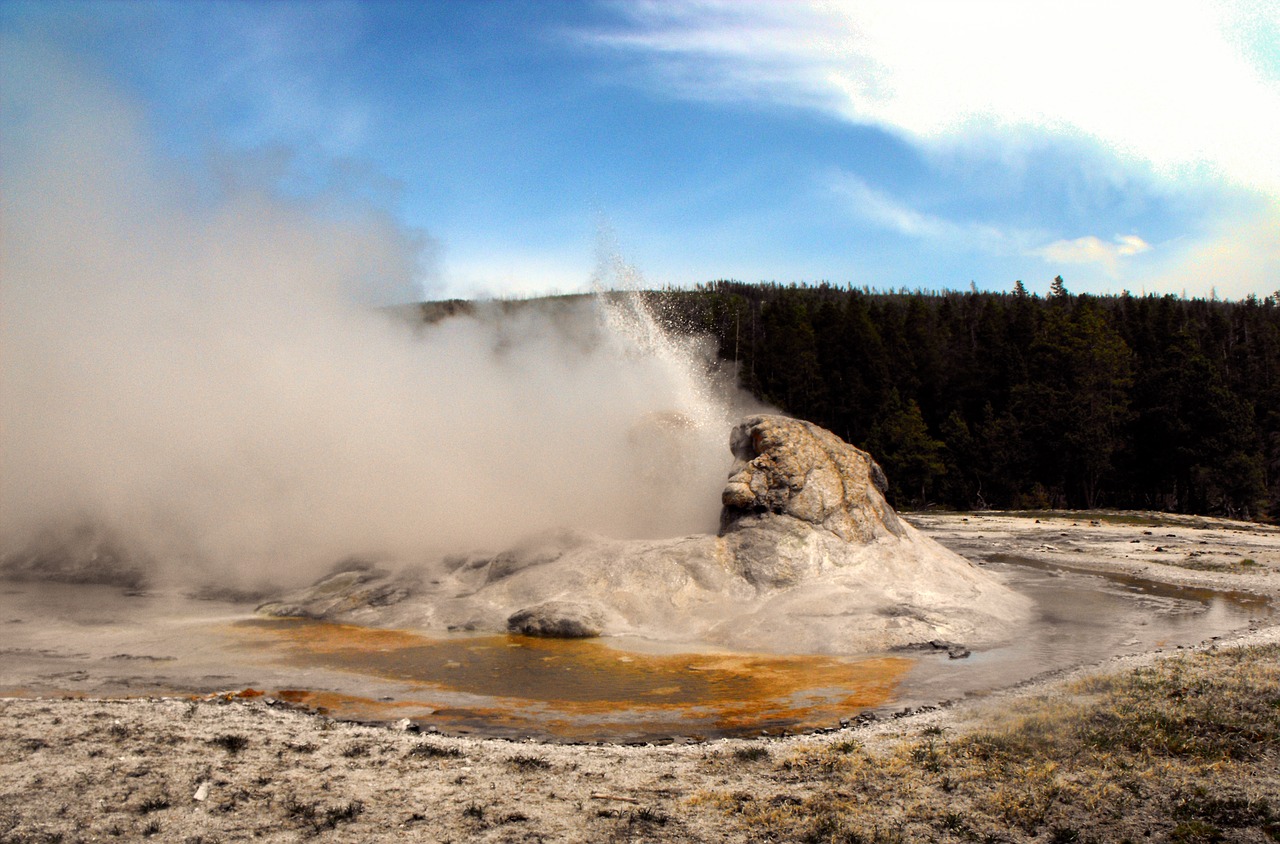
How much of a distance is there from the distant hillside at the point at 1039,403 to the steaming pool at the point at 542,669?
25.4 m

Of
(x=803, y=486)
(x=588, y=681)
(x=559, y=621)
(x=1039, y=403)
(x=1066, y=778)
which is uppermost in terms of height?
(x=1039, y=403)

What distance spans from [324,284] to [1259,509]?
109 feet

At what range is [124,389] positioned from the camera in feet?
60.8

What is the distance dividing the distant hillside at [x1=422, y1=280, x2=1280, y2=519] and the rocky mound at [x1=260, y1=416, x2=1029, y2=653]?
2564 cm

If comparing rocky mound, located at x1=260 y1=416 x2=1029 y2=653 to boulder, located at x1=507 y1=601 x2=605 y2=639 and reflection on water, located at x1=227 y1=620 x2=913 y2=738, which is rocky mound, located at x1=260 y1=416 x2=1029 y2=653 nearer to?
boulder, located at x1=507 y1=601 x2=605 y2=639

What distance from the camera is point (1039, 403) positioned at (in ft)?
125

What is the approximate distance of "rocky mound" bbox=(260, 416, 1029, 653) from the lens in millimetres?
10836

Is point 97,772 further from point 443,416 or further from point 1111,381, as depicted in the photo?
point 1111,381

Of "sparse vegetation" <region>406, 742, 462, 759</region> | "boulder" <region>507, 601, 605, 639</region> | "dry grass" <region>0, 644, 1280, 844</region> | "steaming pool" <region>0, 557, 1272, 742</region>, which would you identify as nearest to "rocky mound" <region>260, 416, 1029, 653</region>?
"boulder" <region>507, 601, 605, 639</region>

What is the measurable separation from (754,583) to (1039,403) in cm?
3063

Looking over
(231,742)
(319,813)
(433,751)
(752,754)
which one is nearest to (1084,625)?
(752,754)

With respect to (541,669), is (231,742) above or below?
above

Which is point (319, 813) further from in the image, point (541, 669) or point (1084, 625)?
point (1084, 625)

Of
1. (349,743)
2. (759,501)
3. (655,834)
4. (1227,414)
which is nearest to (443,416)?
(759,501)
